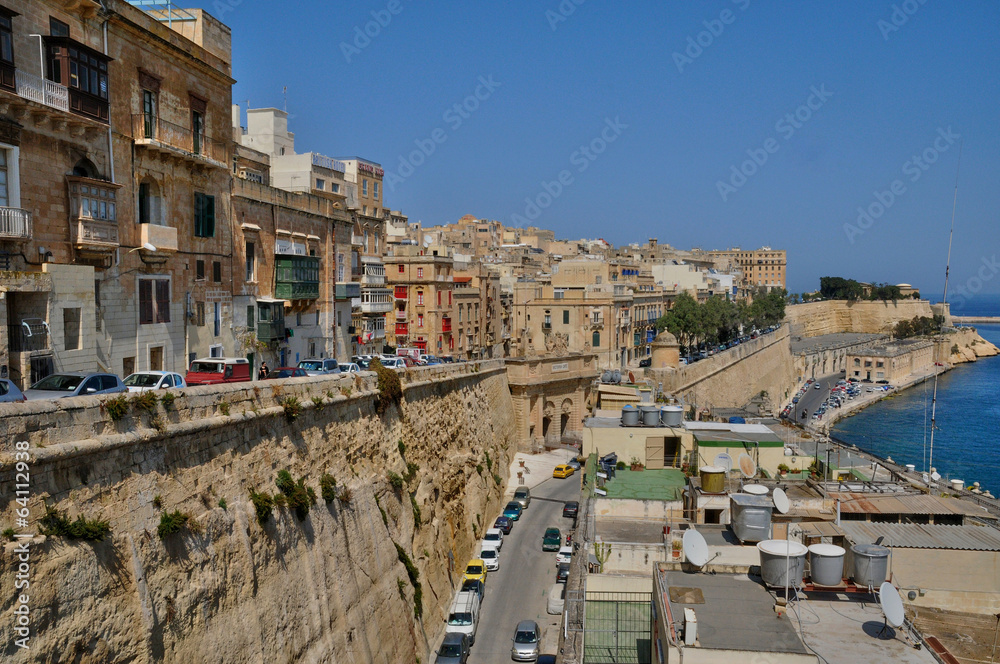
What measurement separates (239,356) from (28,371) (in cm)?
757

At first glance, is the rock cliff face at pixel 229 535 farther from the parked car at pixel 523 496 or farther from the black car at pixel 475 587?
the parked car at pixel 523 496

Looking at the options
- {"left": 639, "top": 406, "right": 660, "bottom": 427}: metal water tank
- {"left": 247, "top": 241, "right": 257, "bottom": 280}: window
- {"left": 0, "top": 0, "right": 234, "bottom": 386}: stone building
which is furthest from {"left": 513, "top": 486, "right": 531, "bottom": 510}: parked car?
{"left": 0, "top": 0, "right": 234, "bottom": 386}: stone building

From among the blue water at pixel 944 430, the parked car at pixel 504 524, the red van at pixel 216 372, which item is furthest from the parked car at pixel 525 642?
the blue water at pixel 944 430

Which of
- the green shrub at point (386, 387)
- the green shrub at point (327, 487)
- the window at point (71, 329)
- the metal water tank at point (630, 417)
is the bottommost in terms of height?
the green shrub at point (327, 487)

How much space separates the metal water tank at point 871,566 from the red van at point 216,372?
11.8 m

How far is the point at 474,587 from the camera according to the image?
21.5 meters

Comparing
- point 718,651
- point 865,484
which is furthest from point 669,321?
point 718,651

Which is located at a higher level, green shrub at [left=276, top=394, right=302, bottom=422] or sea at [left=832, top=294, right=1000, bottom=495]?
green shrub at [left=276, top=394, right=302, bottom=422]

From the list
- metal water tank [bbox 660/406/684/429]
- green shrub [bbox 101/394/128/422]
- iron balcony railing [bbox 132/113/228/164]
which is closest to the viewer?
green shrub [bbox 101/394/128/422]

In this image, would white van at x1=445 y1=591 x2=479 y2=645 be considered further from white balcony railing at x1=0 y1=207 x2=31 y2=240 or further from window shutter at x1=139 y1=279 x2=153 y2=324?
white balcony railing at x1=0 y1=207 x2=31 y2=240

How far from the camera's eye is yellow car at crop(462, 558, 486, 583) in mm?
22228

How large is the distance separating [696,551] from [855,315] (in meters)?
124

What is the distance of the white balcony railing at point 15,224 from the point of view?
1223cm

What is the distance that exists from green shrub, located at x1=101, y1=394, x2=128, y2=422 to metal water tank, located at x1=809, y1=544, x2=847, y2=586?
8764mm
